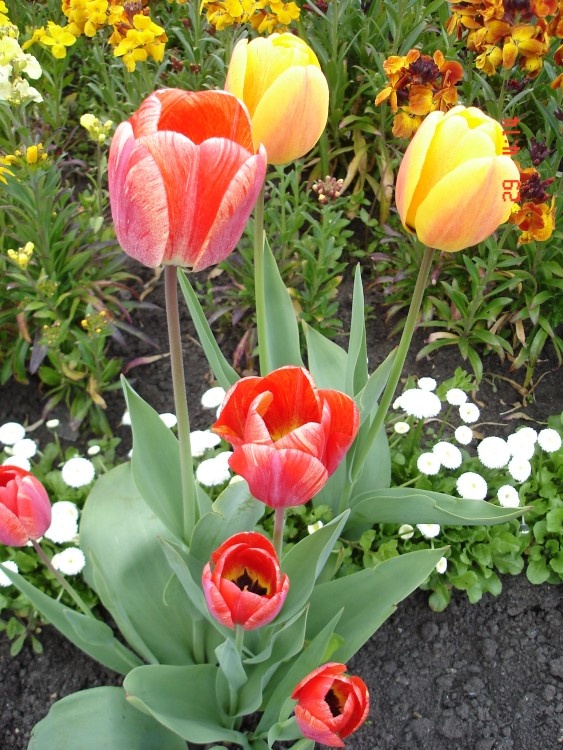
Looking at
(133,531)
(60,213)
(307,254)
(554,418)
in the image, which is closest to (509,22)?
(307,254)

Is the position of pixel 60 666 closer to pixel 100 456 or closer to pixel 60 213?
pixel 100 456

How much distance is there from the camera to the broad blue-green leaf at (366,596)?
1159 millimetres

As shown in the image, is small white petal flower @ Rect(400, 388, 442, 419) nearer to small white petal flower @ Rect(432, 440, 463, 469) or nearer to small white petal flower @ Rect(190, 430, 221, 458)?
small white petal flower @ Rect(432, 440, 463, 469)

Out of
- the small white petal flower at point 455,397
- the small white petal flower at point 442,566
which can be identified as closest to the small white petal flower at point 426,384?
the small white petal flower at point 455,397

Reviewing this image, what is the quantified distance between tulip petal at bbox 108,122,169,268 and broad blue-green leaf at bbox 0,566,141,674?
1.73 ft

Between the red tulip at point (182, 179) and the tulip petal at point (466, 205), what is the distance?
0.21m

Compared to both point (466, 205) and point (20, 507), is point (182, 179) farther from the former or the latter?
point (20, 507)

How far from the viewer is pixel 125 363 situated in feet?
7.39

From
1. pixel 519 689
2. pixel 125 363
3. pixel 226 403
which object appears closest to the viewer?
pixel 226 403

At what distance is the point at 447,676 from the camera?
5.24 feet

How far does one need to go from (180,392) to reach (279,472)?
22cm

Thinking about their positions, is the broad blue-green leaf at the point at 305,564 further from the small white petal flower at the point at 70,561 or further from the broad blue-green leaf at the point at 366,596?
the small white petal flower at the point at 70,561

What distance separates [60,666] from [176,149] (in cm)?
130

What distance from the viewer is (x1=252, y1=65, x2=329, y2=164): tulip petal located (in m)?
0.91
